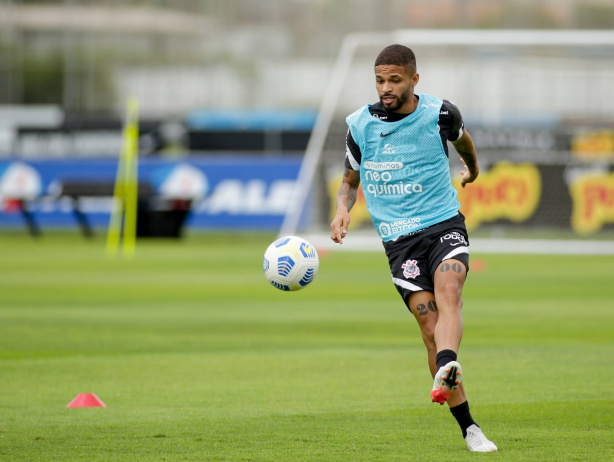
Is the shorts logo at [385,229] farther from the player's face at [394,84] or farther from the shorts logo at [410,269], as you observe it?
the player's face at [394,84]

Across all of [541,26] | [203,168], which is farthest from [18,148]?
[541,26]

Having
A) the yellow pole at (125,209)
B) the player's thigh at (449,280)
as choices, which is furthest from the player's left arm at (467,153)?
the yellow pole at (125,209)

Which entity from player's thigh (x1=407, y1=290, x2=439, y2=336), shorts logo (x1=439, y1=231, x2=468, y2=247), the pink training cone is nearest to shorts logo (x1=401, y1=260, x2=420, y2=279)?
player's thigh (x1=407, y1=290, x2=439, y2=336)

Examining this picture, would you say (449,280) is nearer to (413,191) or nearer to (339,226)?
(413,191)

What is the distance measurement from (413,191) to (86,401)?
2.73m

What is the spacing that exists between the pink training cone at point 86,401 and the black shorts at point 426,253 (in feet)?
7.79

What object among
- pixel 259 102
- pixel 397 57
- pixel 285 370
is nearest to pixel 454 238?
pixel 397 57

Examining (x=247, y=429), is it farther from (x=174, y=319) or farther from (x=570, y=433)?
(x=174, y=319)

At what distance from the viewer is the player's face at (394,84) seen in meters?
5.98

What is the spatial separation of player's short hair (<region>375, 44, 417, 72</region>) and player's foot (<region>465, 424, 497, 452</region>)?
1982mm

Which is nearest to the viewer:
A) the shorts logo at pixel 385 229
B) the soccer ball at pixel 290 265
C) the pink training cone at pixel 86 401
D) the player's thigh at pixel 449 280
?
the player's thigh at pixel 449 280

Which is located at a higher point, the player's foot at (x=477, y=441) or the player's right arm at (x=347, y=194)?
the player's right arm at (x=347, y=194)

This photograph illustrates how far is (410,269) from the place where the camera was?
6.10m

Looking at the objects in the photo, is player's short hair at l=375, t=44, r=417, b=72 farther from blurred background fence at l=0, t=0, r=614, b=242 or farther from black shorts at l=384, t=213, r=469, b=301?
blurred background fence at l=0, t=0, r=614, b=242
